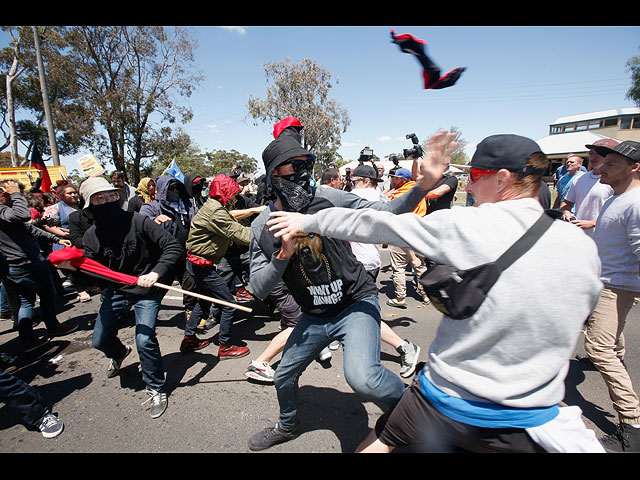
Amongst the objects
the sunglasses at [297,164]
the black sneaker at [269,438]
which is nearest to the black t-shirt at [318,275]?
the sunglasses at [297,164]

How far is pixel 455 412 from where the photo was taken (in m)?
1.38

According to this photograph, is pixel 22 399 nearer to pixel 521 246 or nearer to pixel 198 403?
pixel 198 403

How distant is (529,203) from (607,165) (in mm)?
2241

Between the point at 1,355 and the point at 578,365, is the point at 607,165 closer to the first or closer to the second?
the point at 578,365

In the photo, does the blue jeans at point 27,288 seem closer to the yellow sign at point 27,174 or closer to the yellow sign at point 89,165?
the yellow sign at point 89,165

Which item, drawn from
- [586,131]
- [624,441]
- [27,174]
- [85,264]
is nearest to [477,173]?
[624,441]

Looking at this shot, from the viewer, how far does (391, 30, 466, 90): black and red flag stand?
1.82m

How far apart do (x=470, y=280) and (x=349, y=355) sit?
106 centimetres

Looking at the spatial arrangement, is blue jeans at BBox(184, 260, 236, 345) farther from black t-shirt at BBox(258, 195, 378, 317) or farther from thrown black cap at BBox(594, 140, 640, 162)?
thrown black cap at BBox(594, 140, 640, 162)

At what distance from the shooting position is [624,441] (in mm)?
2393

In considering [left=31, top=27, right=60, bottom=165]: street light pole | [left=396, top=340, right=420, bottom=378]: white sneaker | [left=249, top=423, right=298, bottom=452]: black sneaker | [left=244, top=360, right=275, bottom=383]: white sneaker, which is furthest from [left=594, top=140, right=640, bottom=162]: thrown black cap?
[left=31, top=27, right=60, bottom=165]: street light pole

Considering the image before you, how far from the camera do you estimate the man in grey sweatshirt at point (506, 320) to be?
1.16 meters
